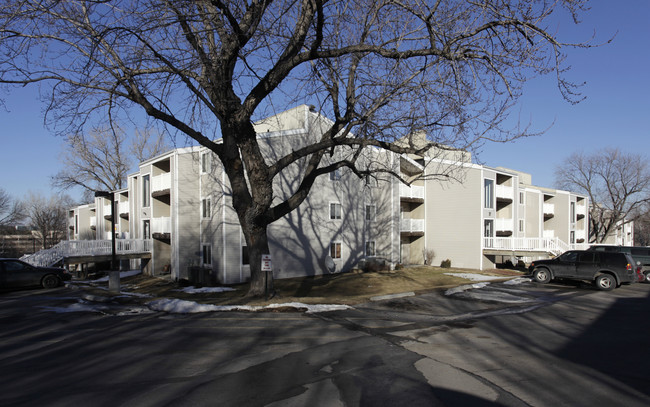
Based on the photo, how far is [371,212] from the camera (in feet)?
109

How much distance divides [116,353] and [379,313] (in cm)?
644

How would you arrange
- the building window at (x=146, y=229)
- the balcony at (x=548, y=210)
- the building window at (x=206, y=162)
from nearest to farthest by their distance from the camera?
the building window at (x=206, y=162) → the building window at (x=146, y=229) → the balcony at (x=548, y=210)

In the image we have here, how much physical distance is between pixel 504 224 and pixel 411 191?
856 centimetres

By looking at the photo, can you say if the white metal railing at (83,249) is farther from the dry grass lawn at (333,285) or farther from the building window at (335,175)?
the building window at (335,175)

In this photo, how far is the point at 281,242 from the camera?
26547 mm

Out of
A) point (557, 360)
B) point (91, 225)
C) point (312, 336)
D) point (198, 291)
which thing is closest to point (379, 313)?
point (312, 336)

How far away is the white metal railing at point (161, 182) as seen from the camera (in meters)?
28.0

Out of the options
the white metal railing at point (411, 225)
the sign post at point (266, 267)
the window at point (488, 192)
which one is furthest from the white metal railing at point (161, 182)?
the window at point (488, 192)

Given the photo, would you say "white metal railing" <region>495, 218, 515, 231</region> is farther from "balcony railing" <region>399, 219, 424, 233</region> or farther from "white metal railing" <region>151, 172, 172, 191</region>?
"white metal railing" <region>151, 172, 172, 191</region>

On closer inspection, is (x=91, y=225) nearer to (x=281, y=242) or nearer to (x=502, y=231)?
(x=281, y=242)

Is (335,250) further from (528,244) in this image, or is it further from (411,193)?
(528,244)

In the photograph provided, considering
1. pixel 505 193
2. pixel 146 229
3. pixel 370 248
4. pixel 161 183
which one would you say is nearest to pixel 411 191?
pixel 370 248

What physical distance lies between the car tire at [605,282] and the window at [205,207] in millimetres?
20827

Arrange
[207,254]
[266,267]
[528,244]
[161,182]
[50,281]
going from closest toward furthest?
1. [266,267]
2. [50,281]
3. [207,254]
4. [161,182]
5. [528,244]
